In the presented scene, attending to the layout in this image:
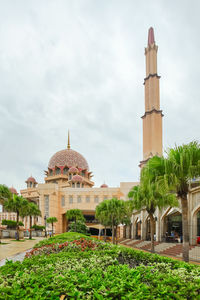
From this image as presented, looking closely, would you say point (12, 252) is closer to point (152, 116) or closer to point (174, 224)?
point (174, 224)

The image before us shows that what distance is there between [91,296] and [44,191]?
53793mm

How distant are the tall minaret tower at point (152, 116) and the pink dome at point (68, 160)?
2484 cm

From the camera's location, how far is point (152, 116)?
53.7 m

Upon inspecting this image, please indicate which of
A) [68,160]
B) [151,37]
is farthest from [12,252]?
[151,37]

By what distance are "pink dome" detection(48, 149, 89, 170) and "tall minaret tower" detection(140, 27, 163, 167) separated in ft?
81.5

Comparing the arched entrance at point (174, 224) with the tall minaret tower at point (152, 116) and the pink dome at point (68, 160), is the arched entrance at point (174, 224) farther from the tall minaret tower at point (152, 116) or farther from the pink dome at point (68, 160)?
the pink dome at point (68, 160)

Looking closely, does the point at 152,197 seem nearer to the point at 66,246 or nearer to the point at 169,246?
the point at 66,246

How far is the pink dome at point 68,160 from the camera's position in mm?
73188

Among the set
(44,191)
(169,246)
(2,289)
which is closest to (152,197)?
(169,246)

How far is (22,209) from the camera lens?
3241 cm

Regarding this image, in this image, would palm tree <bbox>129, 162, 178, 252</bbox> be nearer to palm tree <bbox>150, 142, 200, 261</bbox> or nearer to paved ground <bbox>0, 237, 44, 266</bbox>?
palm tree <bbox>150, 142, 200, 261</bbox>

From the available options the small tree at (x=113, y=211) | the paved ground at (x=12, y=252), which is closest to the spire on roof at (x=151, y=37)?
the small tree at (x=113, y=211)

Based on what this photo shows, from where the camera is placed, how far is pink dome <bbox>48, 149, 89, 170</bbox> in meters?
73.2

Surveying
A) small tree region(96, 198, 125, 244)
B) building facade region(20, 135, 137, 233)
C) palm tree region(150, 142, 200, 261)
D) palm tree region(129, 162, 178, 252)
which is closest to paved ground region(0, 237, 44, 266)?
palm tree region(129, 162, 178, 252)
